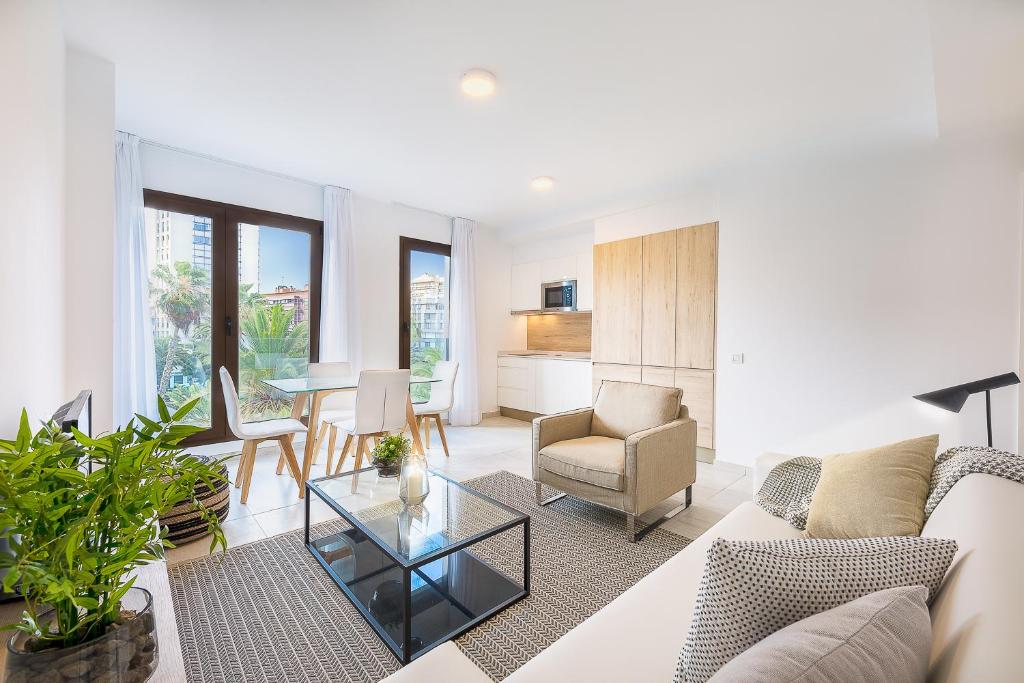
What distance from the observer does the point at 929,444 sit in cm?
144

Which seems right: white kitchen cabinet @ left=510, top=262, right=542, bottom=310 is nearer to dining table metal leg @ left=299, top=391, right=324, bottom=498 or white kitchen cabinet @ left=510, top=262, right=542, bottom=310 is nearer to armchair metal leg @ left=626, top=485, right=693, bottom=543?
dining table metal leg @ left=299, top=391, right=324, bottom=498

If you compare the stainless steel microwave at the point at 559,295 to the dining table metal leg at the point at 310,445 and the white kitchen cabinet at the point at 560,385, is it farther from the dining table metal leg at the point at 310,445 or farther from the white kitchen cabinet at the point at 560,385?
the dining table metal leg at the point at 310,445

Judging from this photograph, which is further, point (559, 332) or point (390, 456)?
point (559, 332)

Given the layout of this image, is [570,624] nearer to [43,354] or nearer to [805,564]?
[805,564]

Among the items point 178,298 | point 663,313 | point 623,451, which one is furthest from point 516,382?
point 178,298

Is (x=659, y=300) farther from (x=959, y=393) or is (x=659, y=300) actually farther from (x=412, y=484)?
(x=412, y=484)

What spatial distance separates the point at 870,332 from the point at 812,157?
55.2 inches

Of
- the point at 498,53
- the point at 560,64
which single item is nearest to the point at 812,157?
the point at 560,64

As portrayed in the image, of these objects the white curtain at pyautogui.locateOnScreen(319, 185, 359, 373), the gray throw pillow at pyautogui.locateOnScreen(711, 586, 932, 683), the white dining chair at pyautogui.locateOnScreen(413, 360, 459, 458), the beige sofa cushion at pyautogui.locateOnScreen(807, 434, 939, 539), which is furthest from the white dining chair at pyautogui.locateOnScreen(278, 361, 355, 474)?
the gray throw pillow at pyautogui.locateOnScreen(711, 586, 932, 683)

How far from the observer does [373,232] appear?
15.8 feet

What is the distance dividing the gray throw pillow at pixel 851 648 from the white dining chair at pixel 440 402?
3.64 m

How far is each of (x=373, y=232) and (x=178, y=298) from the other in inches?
74.9

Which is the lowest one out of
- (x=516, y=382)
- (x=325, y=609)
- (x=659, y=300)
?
(x=325, y=609)

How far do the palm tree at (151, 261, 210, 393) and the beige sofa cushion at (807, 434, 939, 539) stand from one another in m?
4.49
